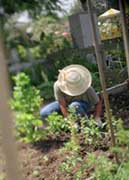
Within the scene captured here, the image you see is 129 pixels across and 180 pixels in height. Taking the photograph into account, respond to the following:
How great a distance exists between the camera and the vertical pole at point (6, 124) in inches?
78.4

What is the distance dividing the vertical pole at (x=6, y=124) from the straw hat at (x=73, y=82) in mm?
3153

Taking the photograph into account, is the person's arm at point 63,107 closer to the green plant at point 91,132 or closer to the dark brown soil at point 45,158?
the dark brown soil at point 45,158

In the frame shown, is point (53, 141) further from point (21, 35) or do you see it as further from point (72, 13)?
point (21, 35)

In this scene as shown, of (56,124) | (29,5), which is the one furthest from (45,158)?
(29,5)

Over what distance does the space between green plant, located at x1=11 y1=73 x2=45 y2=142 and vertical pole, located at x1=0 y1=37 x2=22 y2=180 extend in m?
→ 1.32

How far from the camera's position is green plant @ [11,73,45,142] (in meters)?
3.61

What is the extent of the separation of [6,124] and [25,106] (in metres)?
1.95

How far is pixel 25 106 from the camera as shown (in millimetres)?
3945

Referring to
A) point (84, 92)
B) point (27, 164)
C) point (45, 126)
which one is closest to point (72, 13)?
point (84, 92)

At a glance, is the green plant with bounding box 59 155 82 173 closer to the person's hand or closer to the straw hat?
the person's hand

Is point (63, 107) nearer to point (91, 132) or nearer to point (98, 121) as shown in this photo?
point (98, 121)

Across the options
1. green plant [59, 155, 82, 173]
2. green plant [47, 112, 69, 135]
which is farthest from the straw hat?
green plant [59, 155, 82, 173]

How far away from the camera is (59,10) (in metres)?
3.49

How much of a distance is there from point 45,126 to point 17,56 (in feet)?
9.30
